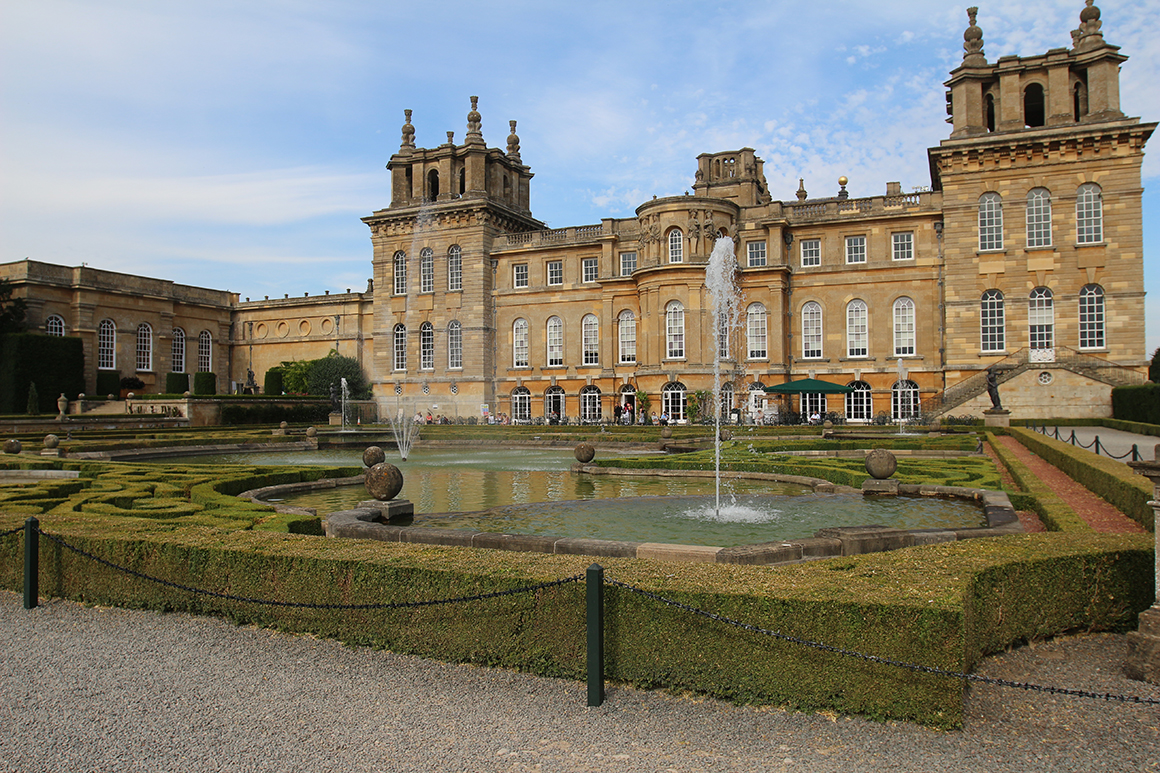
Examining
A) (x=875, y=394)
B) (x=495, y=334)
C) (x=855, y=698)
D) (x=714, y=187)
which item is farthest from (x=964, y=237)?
(x=855, y=698)

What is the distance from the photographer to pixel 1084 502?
973 cm

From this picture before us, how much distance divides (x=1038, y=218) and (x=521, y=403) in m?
26.8

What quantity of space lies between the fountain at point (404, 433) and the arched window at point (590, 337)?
10415 millimetres

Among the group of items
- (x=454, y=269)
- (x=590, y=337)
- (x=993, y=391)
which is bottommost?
(x=993, y=391)

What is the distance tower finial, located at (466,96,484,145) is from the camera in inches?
1642

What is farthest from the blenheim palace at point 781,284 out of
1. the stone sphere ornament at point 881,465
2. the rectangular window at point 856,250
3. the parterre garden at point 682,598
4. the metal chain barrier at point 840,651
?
the metal chain barrier at point 840,651

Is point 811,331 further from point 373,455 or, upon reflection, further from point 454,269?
point 373,455

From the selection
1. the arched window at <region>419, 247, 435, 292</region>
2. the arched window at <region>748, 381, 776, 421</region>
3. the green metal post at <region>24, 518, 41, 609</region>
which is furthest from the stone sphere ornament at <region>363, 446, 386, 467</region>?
the arched window at <region>419, 247, 435, 292</region>

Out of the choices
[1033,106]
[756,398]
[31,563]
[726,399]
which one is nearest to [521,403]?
[726,399]

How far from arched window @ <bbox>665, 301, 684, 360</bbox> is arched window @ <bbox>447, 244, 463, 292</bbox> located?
13.0 m

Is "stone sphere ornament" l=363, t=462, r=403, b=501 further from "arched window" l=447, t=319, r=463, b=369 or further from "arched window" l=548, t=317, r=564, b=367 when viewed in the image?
"arched window" l=447, t=319, r=463, b=369

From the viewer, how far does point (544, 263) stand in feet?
135

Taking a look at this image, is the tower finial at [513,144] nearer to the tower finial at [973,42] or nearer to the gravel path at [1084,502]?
the tower finial at [973,42]

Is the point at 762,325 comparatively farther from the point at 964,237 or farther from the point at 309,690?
the point at 309,690
